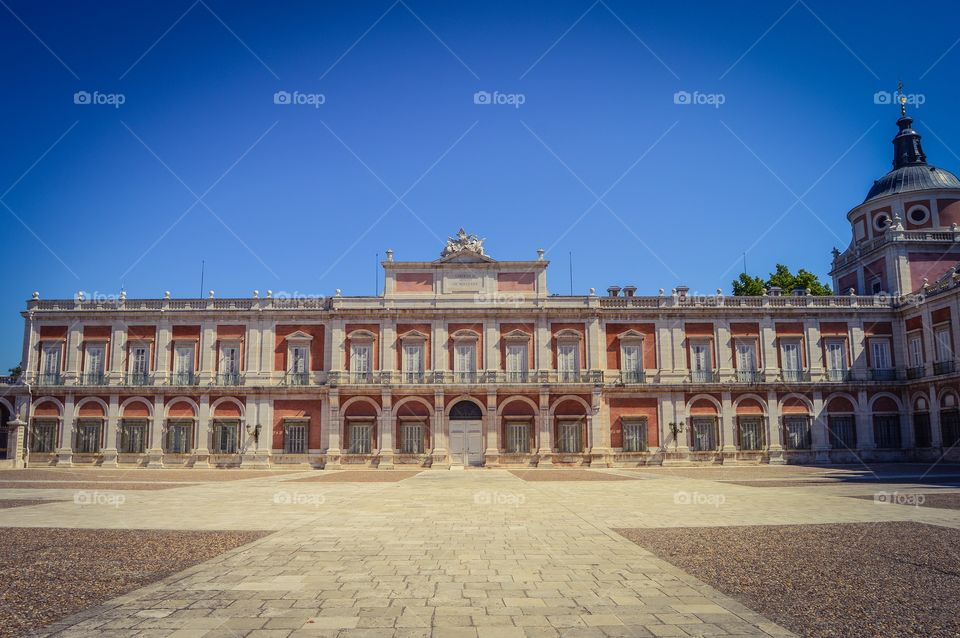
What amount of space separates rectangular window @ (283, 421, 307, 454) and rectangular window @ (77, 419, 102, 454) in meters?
10.1

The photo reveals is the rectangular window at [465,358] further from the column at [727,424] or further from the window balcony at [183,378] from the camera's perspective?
the window balcony at [183,378]

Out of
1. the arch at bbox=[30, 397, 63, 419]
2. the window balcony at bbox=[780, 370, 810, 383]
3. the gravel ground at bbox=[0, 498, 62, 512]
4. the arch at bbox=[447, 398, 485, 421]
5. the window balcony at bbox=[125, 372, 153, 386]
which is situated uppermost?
the window balcony at bbox=[125, 372, 153, 386]

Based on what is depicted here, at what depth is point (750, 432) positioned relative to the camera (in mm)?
37750

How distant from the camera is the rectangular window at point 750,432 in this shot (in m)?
37.6

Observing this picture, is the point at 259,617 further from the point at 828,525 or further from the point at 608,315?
the point at 608,315

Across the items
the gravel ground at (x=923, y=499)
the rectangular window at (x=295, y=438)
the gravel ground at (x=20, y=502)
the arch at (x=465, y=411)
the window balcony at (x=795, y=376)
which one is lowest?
the gravel ground at (x=923, y=499)

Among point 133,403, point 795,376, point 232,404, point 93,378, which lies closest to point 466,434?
point 232,404

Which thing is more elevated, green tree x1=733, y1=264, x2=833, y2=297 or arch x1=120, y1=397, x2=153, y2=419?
green tree x1=733, y1=264, x2=833, y2=297

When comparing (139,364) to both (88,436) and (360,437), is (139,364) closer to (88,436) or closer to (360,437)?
(88,436)

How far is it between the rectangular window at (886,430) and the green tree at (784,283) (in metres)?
12.8

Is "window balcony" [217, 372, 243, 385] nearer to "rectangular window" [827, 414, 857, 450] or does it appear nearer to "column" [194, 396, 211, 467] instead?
"column" [194, 396, 211, 467]

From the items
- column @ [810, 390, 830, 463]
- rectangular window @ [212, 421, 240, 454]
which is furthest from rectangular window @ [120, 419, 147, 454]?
column @ [810, 390, 830, 463]

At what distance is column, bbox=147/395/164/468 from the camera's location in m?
37.0

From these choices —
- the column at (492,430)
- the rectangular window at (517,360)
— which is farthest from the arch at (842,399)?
the column at (492,430)
